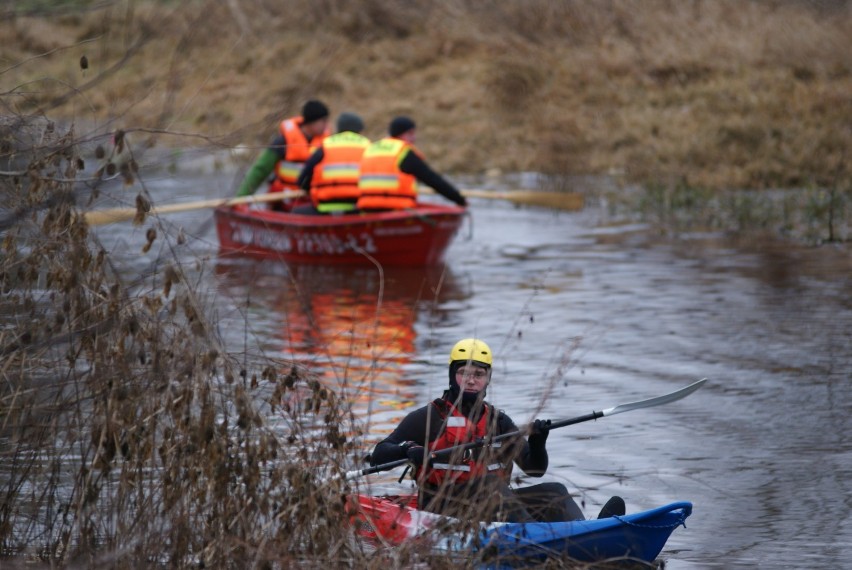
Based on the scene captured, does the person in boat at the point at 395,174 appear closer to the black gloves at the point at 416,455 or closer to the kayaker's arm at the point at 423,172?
the kayaker's arm at the point at 423,172

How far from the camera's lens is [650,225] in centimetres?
2078

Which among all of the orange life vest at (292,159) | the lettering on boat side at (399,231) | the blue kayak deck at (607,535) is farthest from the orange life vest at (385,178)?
the blue kayak deck at (607,535)

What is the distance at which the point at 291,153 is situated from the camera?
706 inches

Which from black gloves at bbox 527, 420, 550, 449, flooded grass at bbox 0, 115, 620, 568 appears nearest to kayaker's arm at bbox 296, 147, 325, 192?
black gloves at bbox 527, 420, 550, 449

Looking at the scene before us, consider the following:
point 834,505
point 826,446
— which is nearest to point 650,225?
point 826,446

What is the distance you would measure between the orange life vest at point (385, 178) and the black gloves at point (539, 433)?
9.67 meters

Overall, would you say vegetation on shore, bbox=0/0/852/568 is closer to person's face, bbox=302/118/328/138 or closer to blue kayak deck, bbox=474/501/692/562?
blue kayak deck, bbox=474/501/692/562

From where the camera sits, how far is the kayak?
19.4 ft

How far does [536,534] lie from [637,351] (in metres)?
6.40

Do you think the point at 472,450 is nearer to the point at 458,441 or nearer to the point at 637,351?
the point at 458,441

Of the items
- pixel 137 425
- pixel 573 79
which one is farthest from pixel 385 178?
pixel 573 79

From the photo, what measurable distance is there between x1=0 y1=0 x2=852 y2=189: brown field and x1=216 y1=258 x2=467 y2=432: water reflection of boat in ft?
17.4

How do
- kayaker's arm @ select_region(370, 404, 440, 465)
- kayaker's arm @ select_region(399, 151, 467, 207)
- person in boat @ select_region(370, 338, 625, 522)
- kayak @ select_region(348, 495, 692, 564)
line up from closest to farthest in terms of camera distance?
kayak @ select_region(348, 495, 692, 564) → person in boat @ select_region(370, 338, 625, 522) → kayaker's arm @ select_region(370, 404, 440, 465) → kayaker's arm @ select_region(399, 151, 467, 207)

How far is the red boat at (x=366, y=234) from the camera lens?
662 inches
